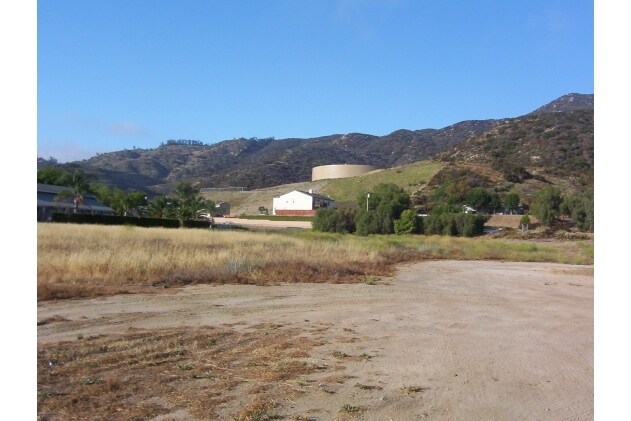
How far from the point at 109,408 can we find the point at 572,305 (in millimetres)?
11369

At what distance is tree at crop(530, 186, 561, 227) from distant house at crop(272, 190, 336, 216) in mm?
35326

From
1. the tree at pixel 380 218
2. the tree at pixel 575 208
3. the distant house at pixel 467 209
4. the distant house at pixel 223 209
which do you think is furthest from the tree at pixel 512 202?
the distant house at pixel 223 209

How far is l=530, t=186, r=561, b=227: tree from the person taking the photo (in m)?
57.5

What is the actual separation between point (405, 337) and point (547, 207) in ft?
178

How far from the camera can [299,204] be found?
93.5 metres

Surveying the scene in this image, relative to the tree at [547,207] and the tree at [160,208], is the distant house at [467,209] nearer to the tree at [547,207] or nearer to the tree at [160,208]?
the tree at [547,207]

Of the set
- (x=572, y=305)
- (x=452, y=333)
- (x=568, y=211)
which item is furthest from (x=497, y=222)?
(x=452, y=333)

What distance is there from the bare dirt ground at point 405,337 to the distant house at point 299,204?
74720 mm

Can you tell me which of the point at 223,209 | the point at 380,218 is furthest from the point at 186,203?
the point at 223,209

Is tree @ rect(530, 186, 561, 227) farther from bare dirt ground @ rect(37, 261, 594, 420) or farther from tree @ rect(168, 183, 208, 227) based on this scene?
bare dirt ground @ rect(37, 261, 594, 420)

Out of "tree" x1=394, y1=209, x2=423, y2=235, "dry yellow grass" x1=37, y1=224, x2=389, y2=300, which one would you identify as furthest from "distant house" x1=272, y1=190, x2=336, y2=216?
"dry yellow grass" x1=37, y1=224, x2=389, y2=300

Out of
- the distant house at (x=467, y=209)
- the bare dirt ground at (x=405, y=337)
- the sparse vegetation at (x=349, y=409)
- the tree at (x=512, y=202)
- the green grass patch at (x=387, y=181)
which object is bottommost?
the bare dirt ground at (x=405, y=337)

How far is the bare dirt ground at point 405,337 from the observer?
5.61 meters

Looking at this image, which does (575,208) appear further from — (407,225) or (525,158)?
(525,158)
